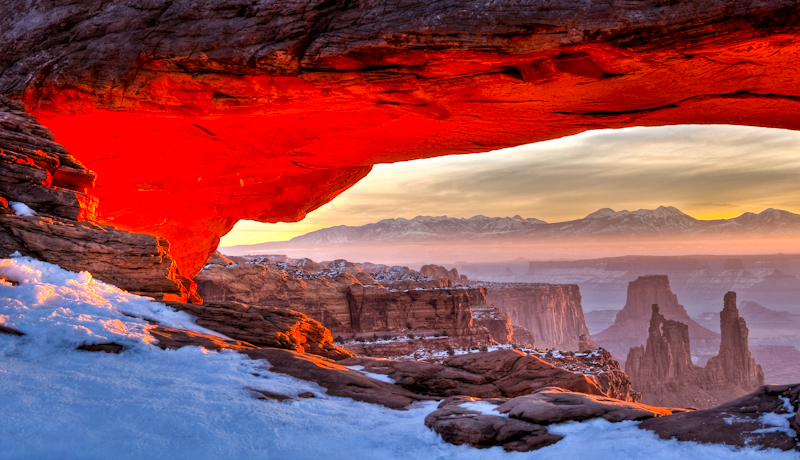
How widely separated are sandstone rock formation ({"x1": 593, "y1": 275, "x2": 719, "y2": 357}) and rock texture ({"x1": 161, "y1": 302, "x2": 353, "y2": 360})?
13073cm

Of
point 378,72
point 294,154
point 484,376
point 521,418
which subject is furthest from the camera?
point 294,154

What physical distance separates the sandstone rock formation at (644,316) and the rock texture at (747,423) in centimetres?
13325

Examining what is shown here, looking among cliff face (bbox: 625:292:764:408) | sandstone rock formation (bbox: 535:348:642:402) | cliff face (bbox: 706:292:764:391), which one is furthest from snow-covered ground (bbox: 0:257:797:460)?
cliff face (bbox: 706:292:764:391)

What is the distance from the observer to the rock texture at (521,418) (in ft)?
23.1

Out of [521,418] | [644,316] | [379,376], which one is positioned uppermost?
[521,418]

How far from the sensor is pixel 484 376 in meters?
11.0

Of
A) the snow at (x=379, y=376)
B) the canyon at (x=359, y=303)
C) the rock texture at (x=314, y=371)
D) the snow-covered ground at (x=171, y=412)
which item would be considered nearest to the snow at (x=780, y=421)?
the snow-covered ground at (x=171, y=412)

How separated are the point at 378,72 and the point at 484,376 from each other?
7.12m

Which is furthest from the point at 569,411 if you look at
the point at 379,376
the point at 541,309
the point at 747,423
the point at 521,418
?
the point at 541,309

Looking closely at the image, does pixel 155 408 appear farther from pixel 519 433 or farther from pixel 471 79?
pixel 471 79

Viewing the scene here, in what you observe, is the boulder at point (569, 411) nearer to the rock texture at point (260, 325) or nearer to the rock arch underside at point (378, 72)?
the rock texture at point (260, 325)

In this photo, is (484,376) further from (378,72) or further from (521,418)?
(378,72)

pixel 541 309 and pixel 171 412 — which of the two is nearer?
pixel 171 412

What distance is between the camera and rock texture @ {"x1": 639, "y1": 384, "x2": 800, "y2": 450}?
6121mm
